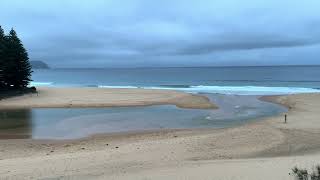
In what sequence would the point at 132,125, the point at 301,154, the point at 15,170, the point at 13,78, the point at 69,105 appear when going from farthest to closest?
the point at 13,78, the point at 69,105, the point at 132,125, the point at 301,154, the point at 15,170

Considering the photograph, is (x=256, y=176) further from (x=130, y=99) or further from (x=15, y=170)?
(x=130, y=99)

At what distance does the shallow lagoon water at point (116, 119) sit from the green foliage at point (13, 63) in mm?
11858

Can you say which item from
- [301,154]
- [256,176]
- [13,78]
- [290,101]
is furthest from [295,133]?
[13,78]

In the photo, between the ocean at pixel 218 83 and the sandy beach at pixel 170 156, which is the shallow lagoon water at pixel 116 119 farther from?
the ocean at pixel 218 83

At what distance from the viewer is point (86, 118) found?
28891 mm

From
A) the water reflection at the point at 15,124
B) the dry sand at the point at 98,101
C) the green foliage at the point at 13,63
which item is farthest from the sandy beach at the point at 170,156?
the green foliage at the point at 13,63

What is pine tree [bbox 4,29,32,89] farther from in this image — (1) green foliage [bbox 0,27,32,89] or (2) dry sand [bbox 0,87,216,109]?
(2) dry sand [bbox 0,87,216,109]

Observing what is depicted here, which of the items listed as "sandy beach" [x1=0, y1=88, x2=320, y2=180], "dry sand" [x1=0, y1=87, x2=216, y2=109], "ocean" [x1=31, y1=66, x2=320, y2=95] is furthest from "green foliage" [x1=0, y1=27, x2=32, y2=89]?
"sandy beach" [x1=0, y1=88, x2=320, y2=180]

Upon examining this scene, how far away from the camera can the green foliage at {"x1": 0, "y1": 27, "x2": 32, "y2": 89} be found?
44719 millimetres

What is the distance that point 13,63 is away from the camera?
45.4 m

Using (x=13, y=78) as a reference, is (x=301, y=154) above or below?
below

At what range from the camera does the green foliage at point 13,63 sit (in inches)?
1761

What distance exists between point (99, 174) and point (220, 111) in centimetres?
2151

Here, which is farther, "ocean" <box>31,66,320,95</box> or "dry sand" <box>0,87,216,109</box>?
"ocean" <box>31,66,320,95</box>
